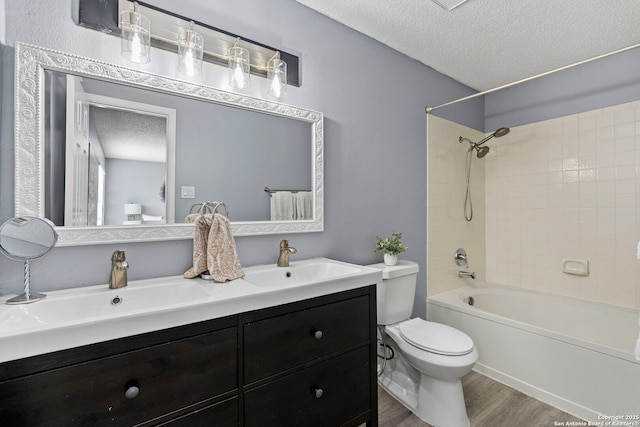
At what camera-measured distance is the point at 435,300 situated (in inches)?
98.0

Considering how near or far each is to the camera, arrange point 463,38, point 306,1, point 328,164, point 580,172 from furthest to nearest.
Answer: point 580,172, point 463,38, point 328,164, point 306,1

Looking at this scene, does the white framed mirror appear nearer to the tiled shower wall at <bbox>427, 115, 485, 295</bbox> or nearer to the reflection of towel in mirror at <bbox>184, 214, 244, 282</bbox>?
the reflection of towel in mirror at <bbox>184, 214, 244, 282</bbox>

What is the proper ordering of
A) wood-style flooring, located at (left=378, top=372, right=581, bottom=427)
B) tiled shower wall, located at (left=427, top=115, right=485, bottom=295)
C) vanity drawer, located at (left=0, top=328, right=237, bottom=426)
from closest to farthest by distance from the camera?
vanity drawer, located at (left=0, top=328, right=237, bottom=426)
wood-style flooring, located at (left=378, top=372, right=581, bottom=427)
tiled shower wall, located at (left=427, top=115, right=485, bottom=295)

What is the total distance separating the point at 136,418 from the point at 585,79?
3.62 m

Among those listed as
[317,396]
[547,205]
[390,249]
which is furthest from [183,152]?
[547,205]

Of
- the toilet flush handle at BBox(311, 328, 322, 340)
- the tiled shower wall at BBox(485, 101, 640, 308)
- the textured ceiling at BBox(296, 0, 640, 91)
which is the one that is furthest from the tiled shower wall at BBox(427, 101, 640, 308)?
the toilet flush handle at BBox(311, 328, 322, 340)

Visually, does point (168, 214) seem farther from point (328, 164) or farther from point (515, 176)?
point (515, 176)

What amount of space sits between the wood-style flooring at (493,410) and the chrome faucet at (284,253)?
1081 millimetres

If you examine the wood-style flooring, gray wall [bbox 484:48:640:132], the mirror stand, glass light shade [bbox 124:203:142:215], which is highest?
gray wall [bbox 484:48:640:132]

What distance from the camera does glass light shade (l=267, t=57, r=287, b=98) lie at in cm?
166

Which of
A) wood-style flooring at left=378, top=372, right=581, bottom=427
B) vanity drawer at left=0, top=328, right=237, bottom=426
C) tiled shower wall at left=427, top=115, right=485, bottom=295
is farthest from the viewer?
tiled shower wall at left=427, top=115, right=485, bottom=295

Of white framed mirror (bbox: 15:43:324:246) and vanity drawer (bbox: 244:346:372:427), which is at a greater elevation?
white framed mirror (bbox: 15:43:324:246)

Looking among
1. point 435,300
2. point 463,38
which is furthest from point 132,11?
point 435,300

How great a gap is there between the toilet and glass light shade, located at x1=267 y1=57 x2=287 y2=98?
48.6 inches
